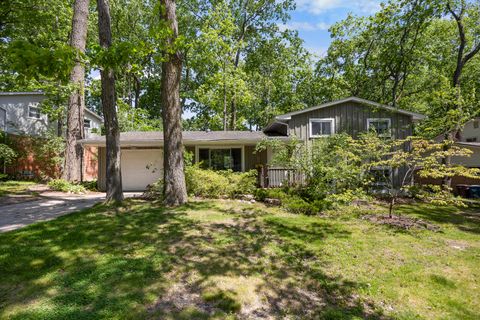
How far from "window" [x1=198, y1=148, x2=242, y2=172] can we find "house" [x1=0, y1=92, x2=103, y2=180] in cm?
978

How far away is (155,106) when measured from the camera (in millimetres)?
29531

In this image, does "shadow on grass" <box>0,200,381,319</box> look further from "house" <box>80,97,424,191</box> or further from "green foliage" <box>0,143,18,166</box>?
"green foliage" <box>0,143,18,166</box>

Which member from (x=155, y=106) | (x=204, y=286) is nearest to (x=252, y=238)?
(x=204, y=286)

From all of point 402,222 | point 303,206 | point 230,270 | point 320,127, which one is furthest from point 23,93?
point 402,222

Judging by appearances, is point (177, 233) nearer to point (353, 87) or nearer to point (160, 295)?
point (160, 295)

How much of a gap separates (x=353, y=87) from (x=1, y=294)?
75.7 ft

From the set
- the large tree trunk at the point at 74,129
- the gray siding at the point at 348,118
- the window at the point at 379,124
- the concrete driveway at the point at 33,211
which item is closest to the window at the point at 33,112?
the large tree trunk at the point at 74,129

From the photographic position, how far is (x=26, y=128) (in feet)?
61.4

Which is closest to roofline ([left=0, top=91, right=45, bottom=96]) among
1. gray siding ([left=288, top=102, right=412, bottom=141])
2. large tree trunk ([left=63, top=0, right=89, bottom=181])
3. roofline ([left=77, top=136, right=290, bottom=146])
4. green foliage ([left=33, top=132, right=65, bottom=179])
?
green foliage ([left=33, top=132, right=65, bottom=179])

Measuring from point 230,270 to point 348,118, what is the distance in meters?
11.2

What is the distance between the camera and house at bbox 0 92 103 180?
17344 millimetres

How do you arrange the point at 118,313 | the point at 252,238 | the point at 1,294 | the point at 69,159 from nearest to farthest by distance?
the point at 118,313 < the point at 1,294 < the point at 252,238 < the point at 69,159

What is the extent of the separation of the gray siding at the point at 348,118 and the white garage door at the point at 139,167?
7009mm

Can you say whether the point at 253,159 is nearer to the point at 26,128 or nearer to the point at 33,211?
the point at 33,211
